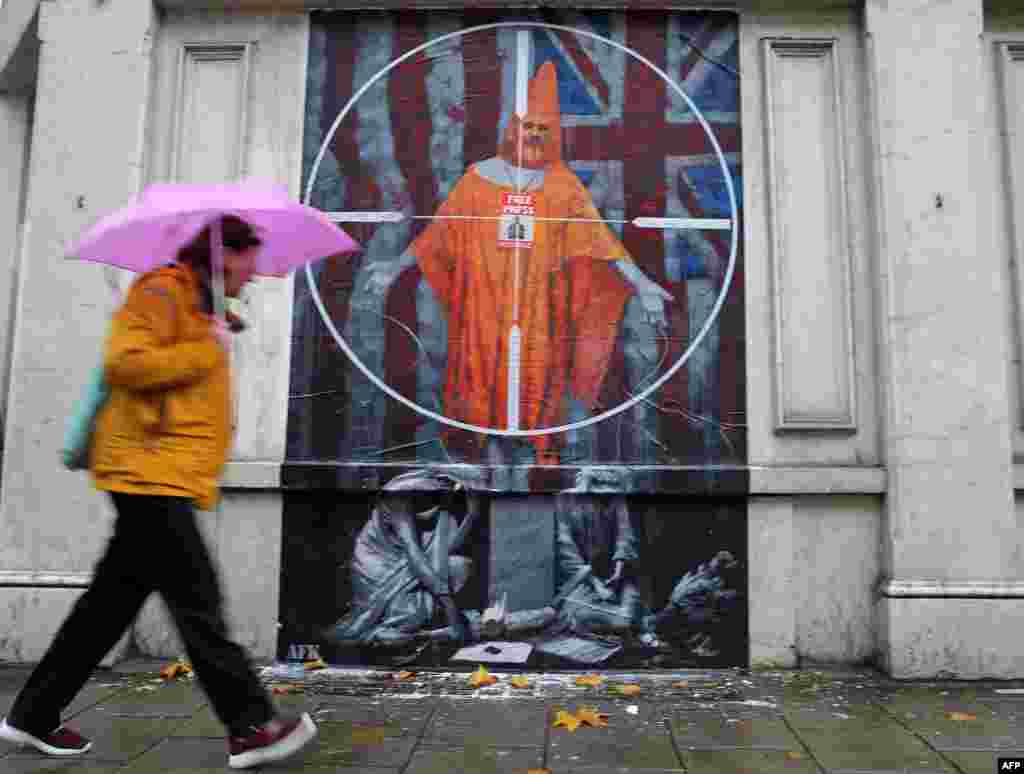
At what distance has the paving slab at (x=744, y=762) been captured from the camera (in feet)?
12.4

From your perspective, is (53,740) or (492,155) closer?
(53,740)

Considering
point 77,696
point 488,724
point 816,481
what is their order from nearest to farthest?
point 488,724 → point 77,696 → point 816,481

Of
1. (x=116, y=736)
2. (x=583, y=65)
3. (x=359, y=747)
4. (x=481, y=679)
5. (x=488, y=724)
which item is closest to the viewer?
(x=359, y=747)

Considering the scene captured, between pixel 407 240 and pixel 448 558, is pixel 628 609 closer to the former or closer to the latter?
pixel 448 558

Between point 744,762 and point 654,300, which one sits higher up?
point 654,300

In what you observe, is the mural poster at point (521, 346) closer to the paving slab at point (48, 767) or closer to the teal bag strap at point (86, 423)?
the paving slab at point (48, 767)

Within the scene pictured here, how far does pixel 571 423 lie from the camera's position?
590 centimetres

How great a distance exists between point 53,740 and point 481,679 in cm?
230

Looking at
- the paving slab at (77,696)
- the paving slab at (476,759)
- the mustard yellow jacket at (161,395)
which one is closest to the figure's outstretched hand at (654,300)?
the paving slab at (476,759)

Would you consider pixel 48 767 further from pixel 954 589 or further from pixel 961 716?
pixel 954 589

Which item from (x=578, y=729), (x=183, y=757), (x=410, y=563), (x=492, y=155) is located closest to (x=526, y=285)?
(x=492, y=155)

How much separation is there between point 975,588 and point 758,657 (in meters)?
1.31

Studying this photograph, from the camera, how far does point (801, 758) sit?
393 centimetres

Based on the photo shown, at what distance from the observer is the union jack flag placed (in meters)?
5.91
